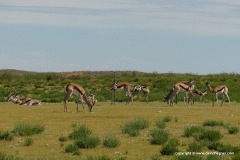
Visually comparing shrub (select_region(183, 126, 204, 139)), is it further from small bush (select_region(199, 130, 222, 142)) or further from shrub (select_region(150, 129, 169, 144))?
shrub (select_region(150, 129, 169, 144))

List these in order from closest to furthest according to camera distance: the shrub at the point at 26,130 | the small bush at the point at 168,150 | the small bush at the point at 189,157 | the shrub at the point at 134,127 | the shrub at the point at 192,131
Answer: the small bush at the point at 189,157 < the small bush at the point at 168,150 < the shrub at the point at 192,131 < the shrub at the point at 134,127 < the shrub at the point at 26,130

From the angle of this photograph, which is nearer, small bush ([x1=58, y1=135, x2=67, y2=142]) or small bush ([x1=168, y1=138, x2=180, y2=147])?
small bush ([x1=168, y1=138, x2=180, y2=147])

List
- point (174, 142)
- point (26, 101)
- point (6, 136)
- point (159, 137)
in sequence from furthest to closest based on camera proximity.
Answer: point (26, 101), point (6, 136), point (159, 137), point (174, 142)

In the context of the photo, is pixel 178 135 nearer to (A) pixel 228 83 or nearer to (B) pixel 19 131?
(B) pixel 19 131

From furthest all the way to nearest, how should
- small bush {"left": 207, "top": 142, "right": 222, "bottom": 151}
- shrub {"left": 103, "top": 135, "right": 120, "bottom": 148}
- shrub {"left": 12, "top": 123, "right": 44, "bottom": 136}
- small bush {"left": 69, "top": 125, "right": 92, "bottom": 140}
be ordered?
shrub {"left": 12, "top": 123, "right": 44, "bottom": 136}
small bush {"left": 69, "top": 125, "right": 92, "bottom": 140}
shrub {"left": 103, "top": 135, "right": 120, "bottom": 148}
small bush {"left": 207, "top": 142, "right": 222, "bottom": 151}

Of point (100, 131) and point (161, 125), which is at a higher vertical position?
point (161, 125)

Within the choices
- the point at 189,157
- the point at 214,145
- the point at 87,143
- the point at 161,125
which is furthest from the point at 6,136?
the point at 189,157

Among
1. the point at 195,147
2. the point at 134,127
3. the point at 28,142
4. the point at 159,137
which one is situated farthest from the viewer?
the point at 134,127

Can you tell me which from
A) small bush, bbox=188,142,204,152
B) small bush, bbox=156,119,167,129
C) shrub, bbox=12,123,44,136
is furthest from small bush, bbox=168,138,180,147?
shrub, bbox=12,123,44,136

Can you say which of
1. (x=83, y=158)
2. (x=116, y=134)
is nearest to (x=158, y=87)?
(x=116, y=134)

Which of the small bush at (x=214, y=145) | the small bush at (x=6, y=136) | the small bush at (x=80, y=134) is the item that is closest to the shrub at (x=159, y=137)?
the small bush at (x=214, y=145)

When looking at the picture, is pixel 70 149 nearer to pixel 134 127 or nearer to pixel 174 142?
pixel 174 142

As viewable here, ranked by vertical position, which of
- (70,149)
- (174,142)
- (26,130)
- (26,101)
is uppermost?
(26,101)

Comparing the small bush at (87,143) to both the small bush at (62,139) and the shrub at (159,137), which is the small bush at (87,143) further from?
the shrub at (159,137)
